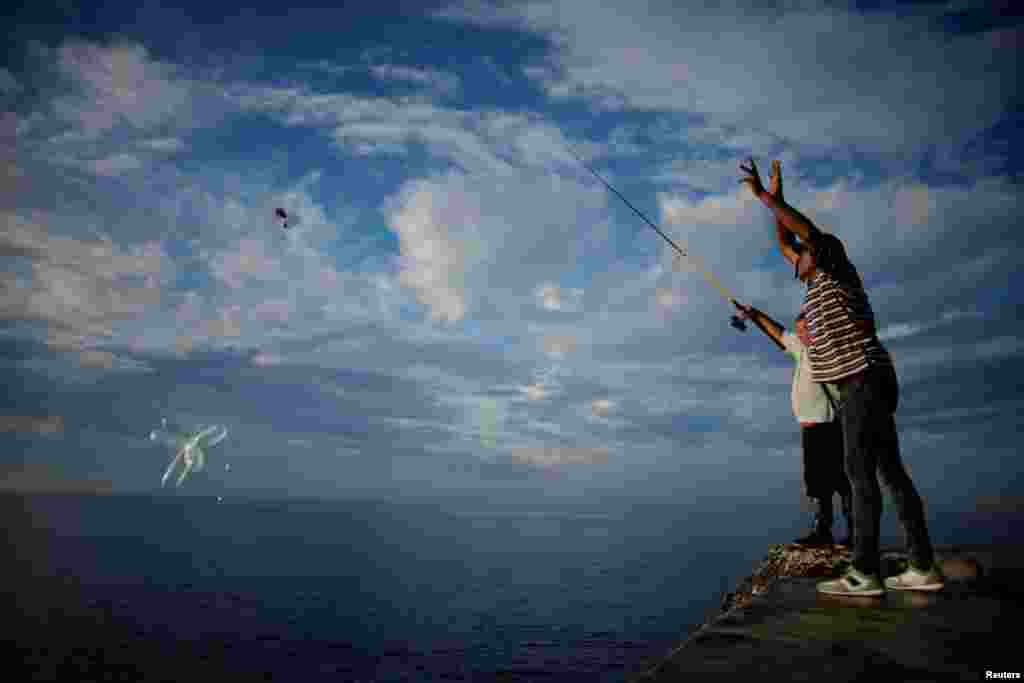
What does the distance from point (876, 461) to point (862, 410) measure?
20.6 inches

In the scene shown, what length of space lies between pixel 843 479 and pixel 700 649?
267 inches

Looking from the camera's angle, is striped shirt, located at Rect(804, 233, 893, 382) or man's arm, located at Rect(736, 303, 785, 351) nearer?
striped shirt, located at Rect(804, 233, 893, 382)

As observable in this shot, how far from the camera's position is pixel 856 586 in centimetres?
454

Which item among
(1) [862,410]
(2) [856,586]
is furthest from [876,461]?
(2) [856,586]

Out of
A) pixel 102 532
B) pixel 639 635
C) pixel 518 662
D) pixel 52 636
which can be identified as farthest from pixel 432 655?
pixel 102 532

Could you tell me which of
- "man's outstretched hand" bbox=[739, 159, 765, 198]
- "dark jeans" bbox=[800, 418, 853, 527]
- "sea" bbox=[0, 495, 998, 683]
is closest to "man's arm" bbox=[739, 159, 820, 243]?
"man's outstretched hand" bbox=[739, 159, 765, 198]

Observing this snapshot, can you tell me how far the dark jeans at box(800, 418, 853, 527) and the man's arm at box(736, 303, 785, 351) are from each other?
4.98 feet

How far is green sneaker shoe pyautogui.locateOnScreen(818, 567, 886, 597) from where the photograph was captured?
4.52m

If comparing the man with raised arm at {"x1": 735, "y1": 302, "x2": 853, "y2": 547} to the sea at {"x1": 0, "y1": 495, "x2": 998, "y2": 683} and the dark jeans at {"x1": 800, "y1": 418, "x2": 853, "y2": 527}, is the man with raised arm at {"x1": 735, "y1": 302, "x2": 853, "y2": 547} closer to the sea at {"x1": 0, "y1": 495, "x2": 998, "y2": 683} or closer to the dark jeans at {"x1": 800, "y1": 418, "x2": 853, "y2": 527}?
the dark jeans at {"x1": 800, "y1": 418, "x2": 853, "y2": 527}

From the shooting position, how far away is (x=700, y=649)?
9.66 feet

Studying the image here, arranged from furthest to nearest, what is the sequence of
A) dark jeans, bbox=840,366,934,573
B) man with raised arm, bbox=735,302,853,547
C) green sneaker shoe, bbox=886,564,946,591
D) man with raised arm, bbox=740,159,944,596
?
man with raised arm, bbox=735,302,853,547 < green sneaker shoe, bbox=886,564,946,591 < dark jeans, bbox=840,366,934,573 < man with raised arm, bbox=740,159,944,596

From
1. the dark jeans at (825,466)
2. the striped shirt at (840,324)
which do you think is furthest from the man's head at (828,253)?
the dark jeans at (825,466)

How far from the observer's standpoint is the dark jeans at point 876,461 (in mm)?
4754

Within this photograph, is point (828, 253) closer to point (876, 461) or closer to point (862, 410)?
point (862, 410)
